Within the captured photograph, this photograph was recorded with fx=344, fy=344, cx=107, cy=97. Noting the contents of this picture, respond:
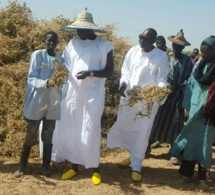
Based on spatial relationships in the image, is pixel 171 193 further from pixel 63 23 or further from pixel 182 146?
pixel 63 23

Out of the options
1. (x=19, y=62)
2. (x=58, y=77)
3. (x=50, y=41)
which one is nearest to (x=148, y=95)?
(x=58, y=77)

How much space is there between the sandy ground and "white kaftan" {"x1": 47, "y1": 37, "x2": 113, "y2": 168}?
0.32 meters

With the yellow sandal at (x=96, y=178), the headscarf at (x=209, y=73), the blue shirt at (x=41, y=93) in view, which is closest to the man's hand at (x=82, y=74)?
the blue shirt at (x=41, y=93)

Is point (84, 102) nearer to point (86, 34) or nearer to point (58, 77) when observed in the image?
point (58, 77)

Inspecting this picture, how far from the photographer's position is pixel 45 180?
4.44 meters

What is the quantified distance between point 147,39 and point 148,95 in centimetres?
81

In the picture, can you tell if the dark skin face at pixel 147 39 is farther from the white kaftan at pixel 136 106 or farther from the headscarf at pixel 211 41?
the headscarf at pixel 211 41

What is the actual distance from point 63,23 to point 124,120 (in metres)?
4.54

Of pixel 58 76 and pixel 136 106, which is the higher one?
pixel 58 76

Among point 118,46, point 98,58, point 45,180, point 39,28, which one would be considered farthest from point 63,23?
point 45,180

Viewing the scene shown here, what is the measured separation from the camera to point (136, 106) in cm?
462

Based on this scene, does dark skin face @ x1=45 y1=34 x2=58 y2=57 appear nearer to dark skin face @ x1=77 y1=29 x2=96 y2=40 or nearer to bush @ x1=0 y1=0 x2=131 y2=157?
dark skin face @ x1=77 y1=29 x2=96 y2=40

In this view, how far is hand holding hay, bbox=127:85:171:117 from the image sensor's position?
4211 millimetres

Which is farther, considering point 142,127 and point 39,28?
point 39,28
